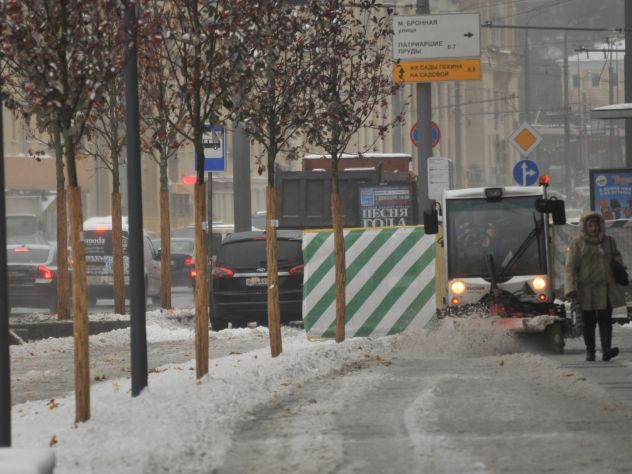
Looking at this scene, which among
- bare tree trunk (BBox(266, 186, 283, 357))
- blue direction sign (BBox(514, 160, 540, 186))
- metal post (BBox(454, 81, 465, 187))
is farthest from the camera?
metal post (BBox(454, 81, 465, 187))

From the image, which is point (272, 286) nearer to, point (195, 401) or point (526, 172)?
point (195, 401)

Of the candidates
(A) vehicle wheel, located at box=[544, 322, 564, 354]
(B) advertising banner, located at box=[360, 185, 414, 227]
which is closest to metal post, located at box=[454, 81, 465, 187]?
(B) advertising banner, located at box=[360, 185, 414, 227]

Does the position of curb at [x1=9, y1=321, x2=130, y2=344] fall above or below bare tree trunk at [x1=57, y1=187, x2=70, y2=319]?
below

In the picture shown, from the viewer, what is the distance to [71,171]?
12.2m

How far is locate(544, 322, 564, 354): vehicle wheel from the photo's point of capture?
1955cm

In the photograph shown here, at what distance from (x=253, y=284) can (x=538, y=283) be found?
6263mm

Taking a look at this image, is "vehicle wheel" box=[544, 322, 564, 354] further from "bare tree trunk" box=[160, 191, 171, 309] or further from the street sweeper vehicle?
"bare tree trunk" box=[160, 191, 171, 309]

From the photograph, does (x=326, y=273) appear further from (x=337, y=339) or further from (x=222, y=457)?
(x=222, y=457)

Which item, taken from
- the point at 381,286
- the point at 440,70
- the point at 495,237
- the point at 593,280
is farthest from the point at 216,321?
the point at 593,280

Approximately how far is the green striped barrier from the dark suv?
3873mm

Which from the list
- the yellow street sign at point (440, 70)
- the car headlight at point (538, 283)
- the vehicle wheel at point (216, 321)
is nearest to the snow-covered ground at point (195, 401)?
the car headlight at point (538, 283)

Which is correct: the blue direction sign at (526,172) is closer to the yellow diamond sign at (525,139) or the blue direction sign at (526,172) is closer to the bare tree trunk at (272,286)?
the yellow diamond sign at (525,139)

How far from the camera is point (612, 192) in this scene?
1172 inches

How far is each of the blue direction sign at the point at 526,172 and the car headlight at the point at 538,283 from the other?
12.2 metres
